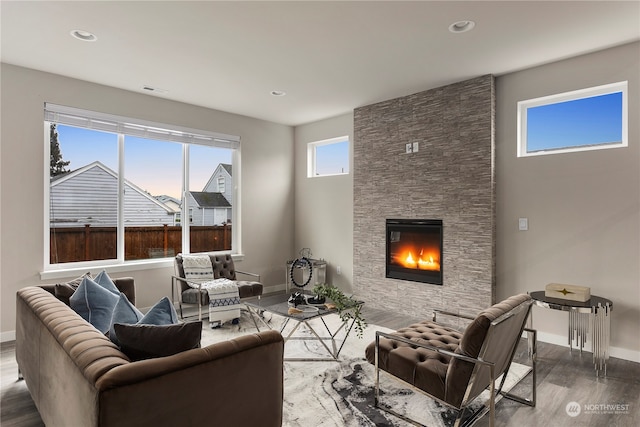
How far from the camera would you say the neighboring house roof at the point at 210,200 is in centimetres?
544

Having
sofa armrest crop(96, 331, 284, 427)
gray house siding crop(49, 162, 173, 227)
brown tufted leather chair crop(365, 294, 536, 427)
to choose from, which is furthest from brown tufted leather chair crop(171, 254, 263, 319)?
sofa armrest crop(96, 331, 284, 427)

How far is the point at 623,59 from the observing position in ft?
11.0

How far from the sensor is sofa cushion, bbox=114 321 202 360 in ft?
5.18

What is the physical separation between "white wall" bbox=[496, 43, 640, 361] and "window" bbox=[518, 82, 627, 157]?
3.3 inches

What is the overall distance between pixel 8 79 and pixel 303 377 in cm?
410

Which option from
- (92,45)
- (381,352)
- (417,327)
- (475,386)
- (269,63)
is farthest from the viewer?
(269,63)

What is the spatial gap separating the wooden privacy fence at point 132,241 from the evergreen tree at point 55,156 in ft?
2.15

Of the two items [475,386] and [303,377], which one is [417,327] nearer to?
[475,386]

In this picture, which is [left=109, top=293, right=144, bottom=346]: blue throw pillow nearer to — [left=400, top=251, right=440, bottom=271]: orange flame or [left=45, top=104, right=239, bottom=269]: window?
[left=45, top=104, right=239, bottom=269]: window

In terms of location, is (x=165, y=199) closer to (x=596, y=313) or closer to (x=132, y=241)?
(x=132, y=241)

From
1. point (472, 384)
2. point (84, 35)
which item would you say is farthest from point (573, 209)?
point (84, 35)

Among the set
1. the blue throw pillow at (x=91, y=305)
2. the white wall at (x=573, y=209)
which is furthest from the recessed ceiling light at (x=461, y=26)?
the blue throw pillow at (x=91, y=305)

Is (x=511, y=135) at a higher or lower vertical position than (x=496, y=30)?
lower

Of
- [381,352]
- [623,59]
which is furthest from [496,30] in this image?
[381,352]
